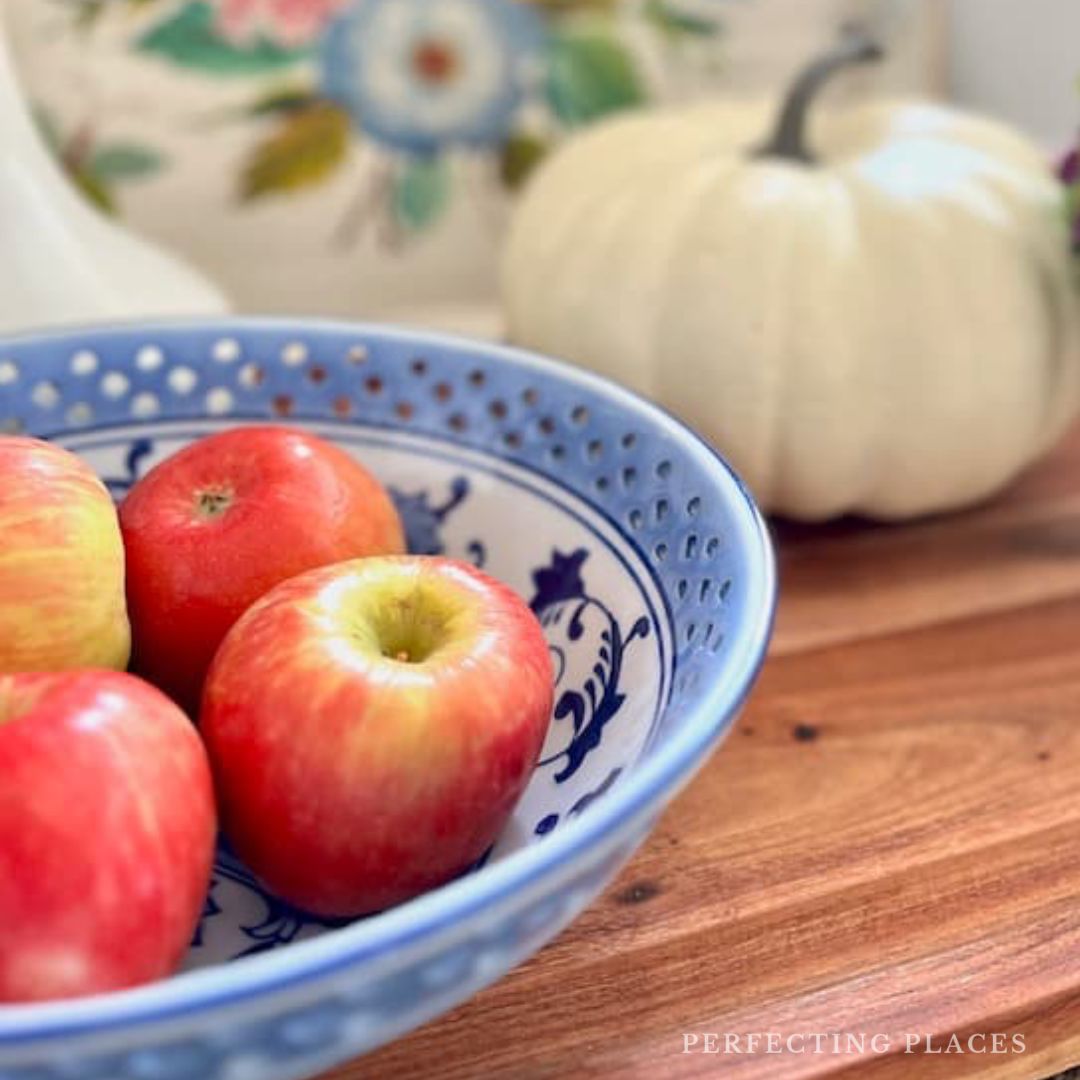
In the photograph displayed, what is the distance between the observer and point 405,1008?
13.1 inches

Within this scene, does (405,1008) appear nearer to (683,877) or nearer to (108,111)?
(683,877)

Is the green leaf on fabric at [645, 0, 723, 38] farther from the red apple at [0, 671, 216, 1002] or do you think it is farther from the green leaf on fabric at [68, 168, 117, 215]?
the red apple at [0, 671, 216, 1002]

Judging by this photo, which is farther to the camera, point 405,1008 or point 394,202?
point 394,202

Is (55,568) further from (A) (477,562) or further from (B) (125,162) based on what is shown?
(B) (125,162)

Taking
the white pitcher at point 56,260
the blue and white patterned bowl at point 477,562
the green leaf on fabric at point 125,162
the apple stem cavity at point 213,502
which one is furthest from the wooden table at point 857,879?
the green leaf on fabric at point 125,162

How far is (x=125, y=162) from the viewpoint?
846 mm

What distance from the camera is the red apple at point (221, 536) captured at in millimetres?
485

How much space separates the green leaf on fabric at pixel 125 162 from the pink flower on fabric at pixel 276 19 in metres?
0.09

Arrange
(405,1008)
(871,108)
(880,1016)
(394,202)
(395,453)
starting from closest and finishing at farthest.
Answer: (405,1008) < (880,1016) < (395,453) < (871,108) < (394,202)

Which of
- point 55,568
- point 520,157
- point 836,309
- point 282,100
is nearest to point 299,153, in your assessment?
point 282,100

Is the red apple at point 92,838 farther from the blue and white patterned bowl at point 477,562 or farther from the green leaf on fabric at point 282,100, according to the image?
the green leaf on fabric at point 282,100

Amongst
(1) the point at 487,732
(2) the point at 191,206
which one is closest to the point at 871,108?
(2) the point at 191,206

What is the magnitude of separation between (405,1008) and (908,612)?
39 centimetres

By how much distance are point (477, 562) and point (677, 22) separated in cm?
50
